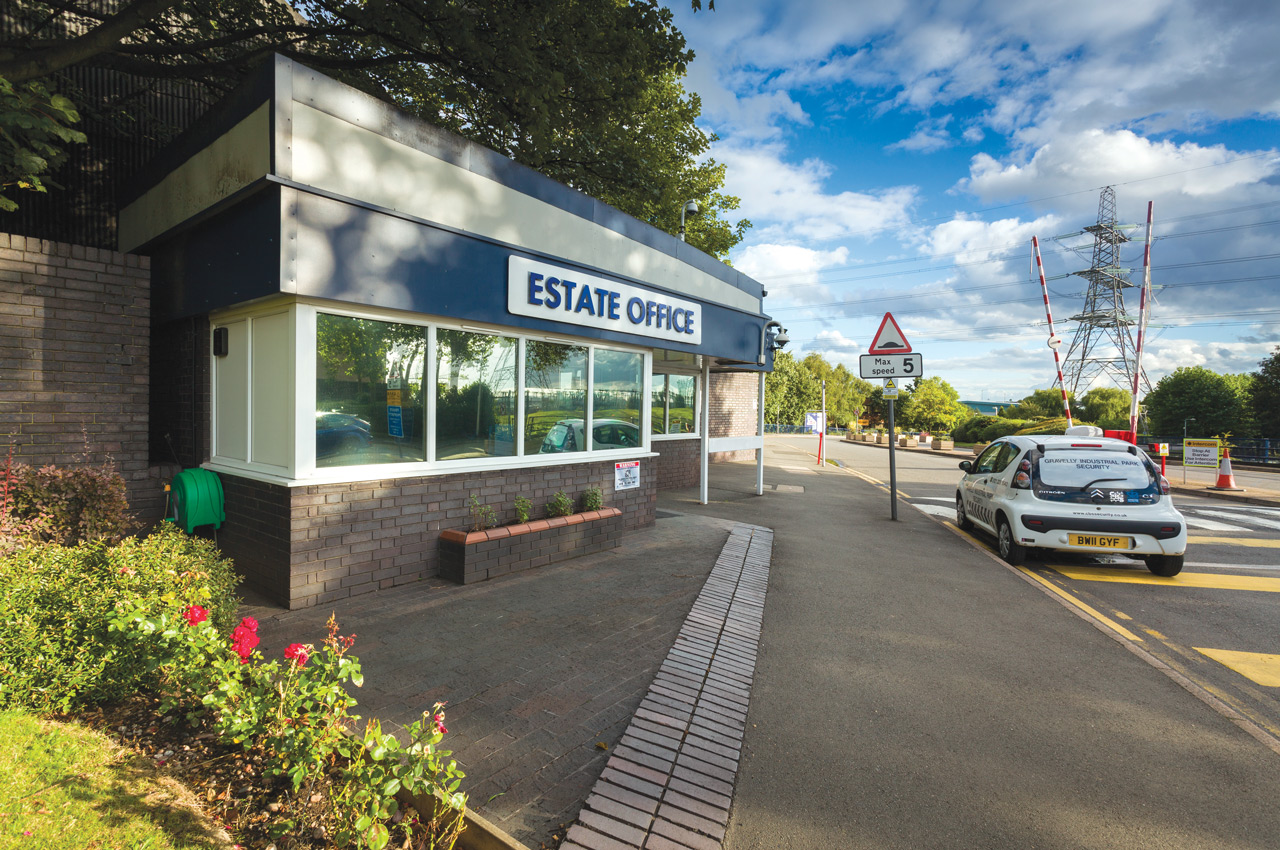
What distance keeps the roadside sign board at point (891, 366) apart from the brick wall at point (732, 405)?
5386 mm

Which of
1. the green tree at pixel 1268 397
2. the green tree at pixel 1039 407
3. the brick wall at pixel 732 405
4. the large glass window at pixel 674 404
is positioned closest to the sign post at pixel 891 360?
the large glass window at pixel 674 404

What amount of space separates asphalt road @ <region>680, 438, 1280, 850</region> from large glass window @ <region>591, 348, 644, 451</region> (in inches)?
129

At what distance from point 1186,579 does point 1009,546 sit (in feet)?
6.03

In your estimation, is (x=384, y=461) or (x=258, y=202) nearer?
(x=258, y=202)

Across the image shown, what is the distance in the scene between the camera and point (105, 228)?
26.5 feet

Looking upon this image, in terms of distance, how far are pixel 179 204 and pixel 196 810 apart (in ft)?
19.3

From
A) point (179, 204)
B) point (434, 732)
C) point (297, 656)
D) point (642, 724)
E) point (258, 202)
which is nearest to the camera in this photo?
point (434, 732)

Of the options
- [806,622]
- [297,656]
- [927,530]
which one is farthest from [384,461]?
[927,530]

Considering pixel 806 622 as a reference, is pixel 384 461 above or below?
above

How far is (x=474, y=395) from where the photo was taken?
6.36m

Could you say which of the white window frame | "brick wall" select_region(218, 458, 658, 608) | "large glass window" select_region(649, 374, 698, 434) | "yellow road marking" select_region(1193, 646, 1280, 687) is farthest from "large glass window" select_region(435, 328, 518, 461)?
"yellow road marking" select_region(1193, 646, 1280, 687)

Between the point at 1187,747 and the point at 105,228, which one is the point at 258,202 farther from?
the point at 1187,747

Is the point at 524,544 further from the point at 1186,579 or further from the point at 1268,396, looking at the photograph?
the point at 1268,396

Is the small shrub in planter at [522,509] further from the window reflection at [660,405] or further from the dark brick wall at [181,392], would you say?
the window reflection at [660,405]
